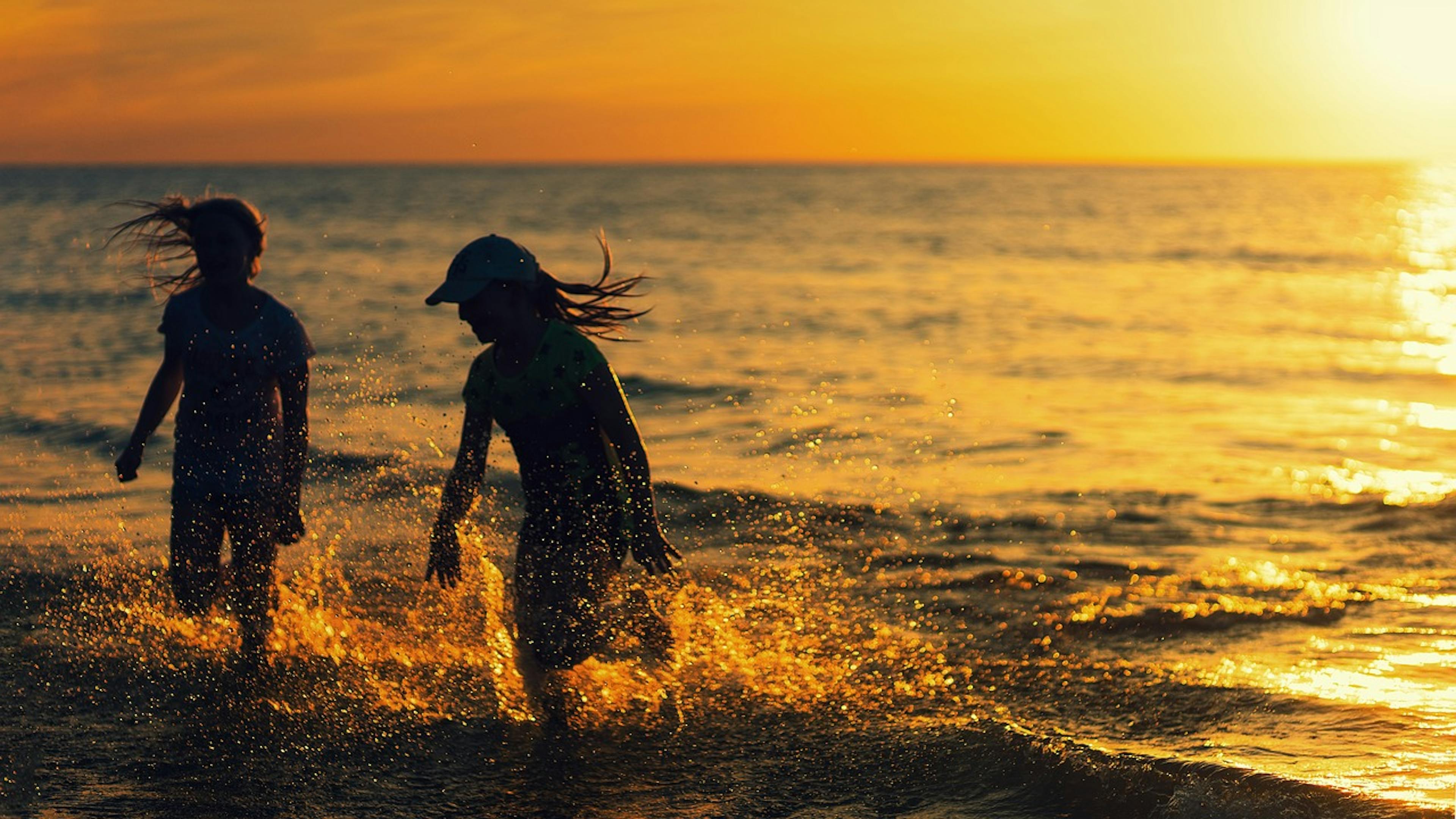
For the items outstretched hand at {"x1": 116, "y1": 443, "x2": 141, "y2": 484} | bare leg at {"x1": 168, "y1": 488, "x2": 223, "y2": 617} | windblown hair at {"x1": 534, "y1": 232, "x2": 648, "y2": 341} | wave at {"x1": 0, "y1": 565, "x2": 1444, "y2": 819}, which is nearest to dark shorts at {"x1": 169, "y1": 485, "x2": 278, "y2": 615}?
bare leg at {"x1": 168, "y1": 488, "x2": 223, "y2": 617}

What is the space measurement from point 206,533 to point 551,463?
154 cm

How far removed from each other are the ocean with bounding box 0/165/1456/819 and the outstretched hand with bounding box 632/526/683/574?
28.3 inches

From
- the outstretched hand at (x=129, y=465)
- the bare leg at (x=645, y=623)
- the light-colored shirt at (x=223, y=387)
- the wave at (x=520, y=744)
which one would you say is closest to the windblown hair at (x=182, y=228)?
the light-colored shirt at (x=223, y=387)

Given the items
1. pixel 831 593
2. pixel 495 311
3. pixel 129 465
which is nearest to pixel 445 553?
pixel 495 311

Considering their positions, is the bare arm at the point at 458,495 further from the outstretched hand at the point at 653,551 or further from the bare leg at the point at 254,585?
the bare leg at the point at 254,585

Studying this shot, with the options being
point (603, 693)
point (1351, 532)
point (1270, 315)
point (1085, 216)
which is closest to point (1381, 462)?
point (1351, 532)

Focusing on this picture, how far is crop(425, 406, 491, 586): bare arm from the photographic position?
4828mm

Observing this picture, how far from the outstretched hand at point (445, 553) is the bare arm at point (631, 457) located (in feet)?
2.21

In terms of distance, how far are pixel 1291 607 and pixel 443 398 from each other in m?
8.61

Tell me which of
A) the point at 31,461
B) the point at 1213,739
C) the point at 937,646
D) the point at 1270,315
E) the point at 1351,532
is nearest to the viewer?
the point at 1213,739

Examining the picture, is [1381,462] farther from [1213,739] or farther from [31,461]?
[31,461]

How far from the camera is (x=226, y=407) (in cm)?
516

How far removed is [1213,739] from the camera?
16.4ft

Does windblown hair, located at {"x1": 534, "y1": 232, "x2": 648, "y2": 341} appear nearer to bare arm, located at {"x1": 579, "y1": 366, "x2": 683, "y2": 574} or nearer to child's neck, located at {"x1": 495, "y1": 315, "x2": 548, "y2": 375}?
child's neck, located at {"x1": 495, "y1": 315, "x2": 548, "y2": 375}
